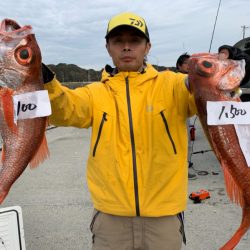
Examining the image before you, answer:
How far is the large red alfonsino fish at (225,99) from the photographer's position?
95.3 inches

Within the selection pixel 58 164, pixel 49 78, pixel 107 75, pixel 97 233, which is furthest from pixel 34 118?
pixel 58 164

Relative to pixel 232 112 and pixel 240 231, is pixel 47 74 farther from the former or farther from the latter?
pixel 240 231

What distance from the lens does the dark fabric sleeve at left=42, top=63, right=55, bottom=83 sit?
248 cm

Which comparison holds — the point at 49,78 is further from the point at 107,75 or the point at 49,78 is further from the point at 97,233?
the point at 97,233

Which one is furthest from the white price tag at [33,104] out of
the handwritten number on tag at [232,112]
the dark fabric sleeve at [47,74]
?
the handwritten number on tag at [232,112]

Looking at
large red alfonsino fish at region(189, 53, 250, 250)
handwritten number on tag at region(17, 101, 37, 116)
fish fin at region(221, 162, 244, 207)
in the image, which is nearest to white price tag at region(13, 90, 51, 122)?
handwritten number on tag at region(17, 101, 37, 116)

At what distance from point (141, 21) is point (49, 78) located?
3.05 feet

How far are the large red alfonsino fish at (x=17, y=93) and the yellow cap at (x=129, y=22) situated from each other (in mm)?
777

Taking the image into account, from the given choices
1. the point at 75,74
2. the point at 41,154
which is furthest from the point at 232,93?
the point at 75,74

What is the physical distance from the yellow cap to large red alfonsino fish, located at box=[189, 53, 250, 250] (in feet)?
2.18

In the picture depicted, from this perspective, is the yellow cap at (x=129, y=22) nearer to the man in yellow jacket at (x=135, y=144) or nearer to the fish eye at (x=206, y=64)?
the man in yellow jacket at (x=135, y=144)

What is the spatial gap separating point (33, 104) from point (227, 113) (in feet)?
3.92

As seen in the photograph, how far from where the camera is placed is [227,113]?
8.04 ft

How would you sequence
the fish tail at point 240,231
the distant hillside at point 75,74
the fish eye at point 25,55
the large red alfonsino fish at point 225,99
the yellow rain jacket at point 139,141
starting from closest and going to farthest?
the fish eye at point 25,55 < the large red alfonsino fish at point 225,99 < the fish tail at point 240,231 < the yellow rain jacket at point 139,141 < the distant hillside at point 75,74
